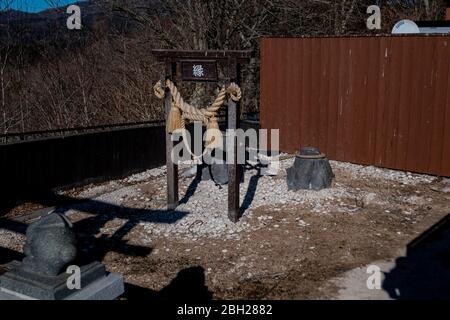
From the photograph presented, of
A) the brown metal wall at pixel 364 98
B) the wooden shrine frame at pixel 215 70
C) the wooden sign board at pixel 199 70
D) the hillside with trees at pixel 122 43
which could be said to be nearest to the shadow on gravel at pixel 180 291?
the wooden shrine frame at pixel 215 70

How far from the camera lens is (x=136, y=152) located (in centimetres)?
1060

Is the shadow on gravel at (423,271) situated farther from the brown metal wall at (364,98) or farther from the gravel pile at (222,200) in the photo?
the brown metal wall at (364,98)

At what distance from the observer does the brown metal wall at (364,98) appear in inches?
392

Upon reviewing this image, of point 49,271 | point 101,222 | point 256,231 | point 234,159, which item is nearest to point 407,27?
point 234,159

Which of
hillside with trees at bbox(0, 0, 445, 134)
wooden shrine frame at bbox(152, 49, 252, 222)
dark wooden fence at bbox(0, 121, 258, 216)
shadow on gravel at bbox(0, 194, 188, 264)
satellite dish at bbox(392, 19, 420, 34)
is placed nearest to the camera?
shadow on gravel at bbox(0, 194, 188, 264)

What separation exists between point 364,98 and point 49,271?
867cm

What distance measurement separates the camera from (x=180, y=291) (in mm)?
5414

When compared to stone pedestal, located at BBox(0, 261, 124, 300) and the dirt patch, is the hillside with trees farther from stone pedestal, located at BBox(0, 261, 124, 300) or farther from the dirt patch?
stone pedestal, located at BBox(0, 261, 124, 300)

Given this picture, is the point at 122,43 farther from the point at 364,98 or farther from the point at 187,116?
the point at 187,116

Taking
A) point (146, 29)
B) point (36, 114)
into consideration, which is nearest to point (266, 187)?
point (146, 29)

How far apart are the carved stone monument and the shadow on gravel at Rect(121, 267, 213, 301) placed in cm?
133

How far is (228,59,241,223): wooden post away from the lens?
7258mm

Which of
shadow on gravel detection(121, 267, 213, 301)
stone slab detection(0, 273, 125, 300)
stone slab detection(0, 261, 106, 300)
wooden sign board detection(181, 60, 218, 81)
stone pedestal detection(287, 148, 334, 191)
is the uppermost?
wooden sign board detection(181, 60, 218, 81)

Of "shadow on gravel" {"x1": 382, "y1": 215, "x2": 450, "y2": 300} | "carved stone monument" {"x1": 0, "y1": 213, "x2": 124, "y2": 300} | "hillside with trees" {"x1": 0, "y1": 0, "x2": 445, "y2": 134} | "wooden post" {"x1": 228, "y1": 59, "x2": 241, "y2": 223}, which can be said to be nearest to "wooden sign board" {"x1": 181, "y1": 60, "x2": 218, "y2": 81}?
"wooden post" {"x1": 228, "y1": 59, "x2": 241, "y2": 223}
